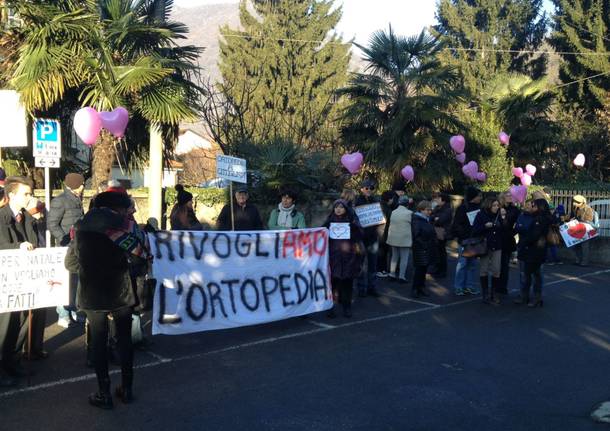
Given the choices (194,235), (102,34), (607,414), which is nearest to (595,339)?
(607,414)

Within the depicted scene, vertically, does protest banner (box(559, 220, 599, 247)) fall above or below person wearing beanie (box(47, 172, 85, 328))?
below

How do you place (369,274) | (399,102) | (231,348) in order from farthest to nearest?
(399,102) → (369,274) → (231,348)

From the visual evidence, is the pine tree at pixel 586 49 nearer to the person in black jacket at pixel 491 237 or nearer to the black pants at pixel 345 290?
the person in black jacket at pixel 491 237

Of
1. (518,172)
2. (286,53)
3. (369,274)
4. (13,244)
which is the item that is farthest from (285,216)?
(286,53)

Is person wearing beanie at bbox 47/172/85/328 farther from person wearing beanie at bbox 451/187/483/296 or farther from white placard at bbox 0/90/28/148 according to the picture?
person wearing beanie at bbox 451/187/483/296

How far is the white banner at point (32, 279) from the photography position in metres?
6.17

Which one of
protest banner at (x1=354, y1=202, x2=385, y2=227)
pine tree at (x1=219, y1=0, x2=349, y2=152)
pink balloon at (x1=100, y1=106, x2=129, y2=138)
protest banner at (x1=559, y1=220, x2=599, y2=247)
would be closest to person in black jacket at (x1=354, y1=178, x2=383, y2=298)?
protest banner at (x1=354, y1=202, x2=385, y2=227)

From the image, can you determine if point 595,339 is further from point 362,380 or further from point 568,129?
point 568,129

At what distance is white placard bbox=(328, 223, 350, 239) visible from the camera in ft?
29.7

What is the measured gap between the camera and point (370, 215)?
440 inches

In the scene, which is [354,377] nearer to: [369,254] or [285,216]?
[285,216]

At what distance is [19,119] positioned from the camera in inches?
385

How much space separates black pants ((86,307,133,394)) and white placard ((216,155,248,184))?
5.01 metres

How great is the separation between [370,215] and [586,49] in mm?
27946
